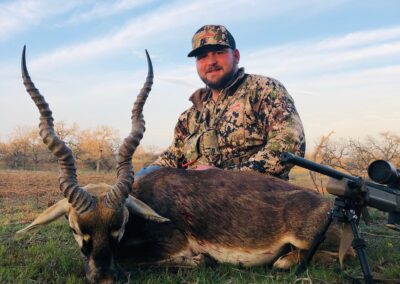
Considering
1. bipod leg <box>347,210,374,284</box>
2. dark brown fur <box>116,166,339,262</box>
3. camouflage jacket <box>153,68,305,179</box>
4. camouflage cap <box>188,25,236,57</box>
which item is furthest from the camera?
camouflage cap <box>188,25,236,57</box>

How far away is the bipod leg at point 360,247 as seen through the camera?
336 centimetres

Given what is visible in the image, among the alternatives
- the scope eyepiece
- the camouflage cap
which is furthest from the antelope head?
the camouflage cap

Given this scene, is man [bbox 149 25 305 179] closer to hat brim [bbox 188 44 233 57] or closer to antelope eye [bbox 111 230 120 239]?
hat brim [bbox 188 44 233 57]

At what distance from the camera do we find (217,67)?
718cm

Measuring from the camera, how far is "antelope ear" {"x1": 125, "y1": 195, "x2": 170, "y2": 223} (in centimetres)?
447

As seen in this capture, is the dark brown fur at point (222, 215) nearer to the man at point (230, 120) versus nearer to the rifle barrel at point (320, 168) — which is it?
the man at point (230, 120)

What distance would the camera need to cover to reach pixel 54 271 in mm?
4223

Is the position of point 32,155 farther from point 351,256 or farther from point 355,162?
point 351,256

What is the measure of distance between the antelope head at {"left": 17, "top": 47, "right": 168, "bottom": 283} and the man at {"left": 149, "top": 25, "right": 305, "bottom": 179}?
4.90 feet

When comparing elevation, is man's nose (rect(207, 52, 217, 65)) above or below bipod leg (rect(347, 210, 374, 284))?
above

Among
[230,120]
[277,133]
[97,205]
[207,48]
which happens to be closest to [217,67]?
[207,48]

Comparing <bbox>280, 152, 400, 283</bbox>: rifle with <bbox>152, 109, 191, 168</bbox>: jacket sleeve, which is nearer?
<bbox>280, 152, 400, 283</bbox>: rifle

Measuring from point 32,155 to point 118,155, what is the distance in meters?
56.7

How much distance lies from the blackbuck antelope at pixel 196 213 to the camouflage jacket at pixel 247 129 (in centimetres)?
91
